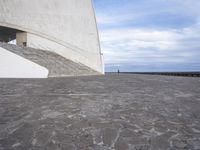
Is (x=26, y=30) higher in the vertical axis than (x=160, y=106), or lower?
higher

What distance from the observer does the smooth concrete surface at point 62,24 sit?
21.2 m

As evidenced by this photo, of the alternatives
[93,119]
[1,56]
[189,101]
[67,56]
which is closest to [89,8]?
[67,56]

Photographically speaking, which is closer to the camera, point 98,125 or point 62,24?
point 98,125

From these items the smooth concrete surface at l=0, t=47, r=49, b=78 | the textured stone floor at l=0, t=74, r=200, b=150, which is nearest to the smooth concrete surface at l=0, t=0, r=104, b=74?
the smooth concrete surface at l=0, t=47, r=49, b=78

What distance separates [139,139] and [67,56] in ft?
64.2

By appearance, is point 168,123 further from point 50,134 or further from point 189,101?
point 189,101

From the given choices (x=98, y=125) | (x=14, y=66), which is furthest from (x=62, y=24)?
(x=98, y=125)

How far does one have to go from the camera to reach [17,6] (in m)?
21.2

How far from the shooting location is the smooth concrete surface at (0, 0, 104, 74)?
21.2 meters

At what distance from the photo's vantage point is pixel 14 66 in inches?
511

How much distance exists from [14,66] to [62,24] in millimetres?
10700

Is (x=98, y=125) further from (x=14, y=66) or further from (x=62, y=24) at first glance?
(x=62, y=24)

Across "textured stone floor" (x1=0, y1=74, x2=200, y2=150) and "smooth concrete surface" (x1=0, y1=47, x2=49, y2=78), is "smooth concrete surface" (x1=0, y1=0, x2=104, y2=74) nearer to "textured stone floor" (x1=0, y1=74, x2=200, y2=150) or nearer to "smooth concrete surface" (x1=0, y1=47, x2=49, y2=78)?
"smooth concrete surface" (x1=0, y1=47, x2=49, y2=78)

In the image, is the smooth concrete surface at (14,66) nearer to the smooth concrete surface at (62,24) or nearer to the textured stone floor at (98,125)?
the textured stone floor at (98,125)
